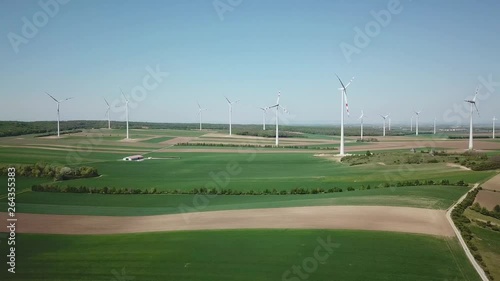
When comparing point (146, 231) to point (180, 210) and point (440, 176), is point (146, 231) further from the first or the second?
point (440, 176)

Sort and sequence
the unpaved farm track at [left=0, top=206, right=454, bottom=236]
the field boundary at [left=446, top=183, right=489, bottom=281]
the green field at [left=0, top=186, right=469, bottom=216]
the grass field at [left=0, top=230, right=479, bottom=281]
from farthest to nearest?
the green field at [left=0, top=186, right=469, bottom=216], the unpaved farm track at [left=0, top=206, right=454, bottom=236], the field boundary at [left=446, top=183, right=489, bottom=281], the grass field at [left=0, top=230, right=479, bottom=281]

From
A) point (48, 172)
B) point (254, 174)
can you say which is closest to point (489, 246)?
point (254, 174)

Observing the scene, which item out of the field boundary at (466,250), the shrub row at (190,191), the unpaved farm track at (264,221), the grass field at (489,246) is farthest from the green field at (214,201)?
the grass field at (489,246)

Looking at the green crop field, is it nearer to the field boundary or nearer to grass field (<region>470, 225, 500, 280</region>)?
the field boundary

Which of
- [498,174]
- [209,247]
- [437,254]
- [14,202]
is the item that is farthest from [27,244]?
[498,174]

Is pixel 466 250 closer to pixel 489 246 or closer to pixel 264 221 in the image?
pixel 489 246

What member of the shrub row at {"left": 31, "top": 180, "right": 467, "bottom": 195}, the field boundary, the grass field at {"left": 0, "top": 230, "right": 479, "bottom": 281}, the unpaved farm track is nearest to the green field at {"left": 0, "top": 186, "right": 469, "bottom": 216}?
the shrub row at {"left": 31, "top": 180, "right": 467, "bottom": 195}
